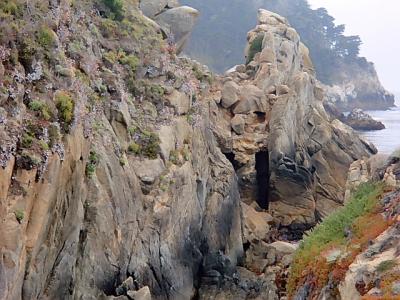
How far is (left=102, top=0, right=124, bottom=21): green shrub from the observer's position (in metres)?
29.6

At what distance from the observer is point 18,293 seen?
14758 mm

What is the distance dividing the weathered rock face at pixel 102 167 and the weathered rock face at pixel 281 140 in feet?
19.2

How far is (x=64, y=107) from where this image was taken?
17.6 metres

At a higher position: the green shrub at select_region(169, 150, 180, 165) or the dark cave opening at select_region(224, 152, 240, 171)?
the green shrub at select_region(169, 150, 180, 165)

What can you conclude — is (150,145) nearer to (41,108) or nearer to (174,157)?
(174,157)

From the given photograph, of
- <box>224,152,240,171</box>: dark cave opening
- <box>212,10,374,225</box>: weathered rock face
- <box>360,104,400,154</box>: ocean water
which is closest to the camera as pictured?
<box>224,152,240,171</box>: dark cave opening

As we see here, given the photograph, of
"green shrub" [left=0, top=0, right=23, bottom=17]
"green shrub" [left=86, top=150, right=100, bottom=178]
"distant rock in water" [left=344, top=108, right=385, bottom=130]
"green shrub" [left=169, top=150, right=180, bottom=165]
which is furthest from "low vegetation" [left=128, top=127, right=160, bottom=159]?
"distant rock in water" [left=344, top=108, right=385, bottom=130]

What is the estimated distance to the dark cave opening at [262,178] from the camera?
126 feet

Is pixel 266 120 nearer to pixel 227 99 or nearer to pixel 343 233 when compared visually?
pixel 227 99

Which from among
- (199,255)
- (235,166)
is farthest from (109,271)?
(235,166)

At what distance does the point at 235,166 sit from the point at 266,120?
4.16 metres

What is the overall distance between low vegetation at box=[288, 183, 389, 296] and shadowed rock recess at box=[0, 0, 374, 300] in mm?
6537

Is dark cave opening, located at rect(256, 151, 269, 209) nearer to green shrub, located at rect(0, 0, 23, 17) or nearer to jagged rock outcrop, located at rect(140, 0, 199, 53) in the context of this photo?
jagged rock outcrop, located at rect(140, 0, 199, 53)

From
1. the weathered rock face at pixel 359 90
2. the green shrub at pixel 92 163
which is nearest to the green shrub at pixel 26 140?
the green shrub at pixel 92 163
